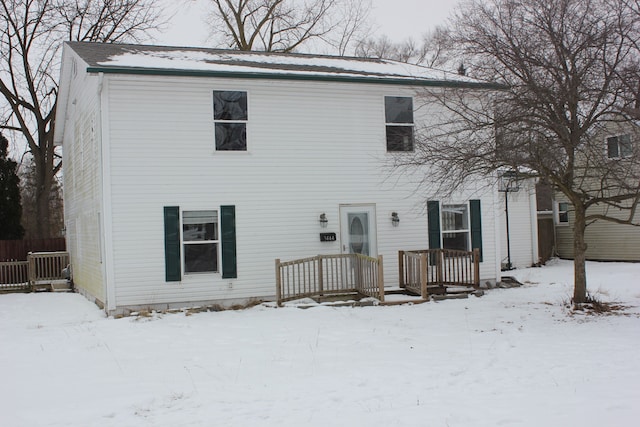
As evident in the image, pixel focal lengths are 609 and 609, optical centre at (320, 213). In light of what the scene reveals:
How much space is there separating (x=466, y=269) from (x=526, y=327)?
4.39m

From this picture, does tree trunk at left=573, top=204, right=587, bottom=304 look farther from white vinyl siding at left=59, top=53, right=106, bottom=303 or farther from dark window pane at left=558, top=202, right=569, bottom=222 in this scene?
dark window pane at left=558, top=202, right=569, bottom=222

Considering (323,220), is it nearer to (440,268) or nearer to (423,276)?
(423,276)

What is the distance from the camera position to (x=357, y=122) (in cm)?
1408

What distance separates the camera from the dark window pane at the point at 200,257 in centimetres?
1284

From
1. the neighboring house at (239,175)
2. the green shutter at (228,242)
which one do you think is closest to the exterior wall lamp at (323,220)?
the neighboring house at (239,175)

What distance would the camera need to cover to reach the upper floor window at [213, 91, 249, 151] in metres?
13.2

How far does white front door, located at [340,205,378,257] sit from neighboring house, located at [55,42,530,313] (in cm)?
3

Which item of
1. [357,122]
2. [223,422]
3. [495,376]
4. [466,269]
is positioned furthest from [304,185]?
[223,422]

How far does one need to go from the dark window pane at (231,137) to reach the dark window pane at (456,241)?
5.33 m

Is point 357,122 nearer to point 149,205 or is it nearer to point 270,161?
point 270,161

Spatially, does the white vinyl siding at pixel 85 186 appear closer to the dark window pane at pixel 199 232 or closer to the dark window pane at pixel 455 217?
the dark window pane at pixel 199 232

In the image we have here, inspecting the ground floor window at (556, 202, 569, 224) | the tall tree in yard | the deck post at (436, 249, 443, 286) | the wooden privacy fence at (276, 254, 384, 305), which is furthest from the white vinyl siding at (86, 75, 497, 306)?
the tall tree in yard

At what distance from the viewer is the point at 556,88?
10305 millimetres

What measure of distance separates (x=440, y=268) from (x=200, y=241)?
545 cm
